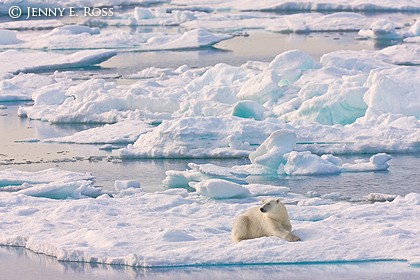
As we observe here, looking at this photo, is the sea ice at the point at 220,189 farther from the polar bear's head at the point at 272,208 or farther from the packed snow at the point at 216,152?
the polar bear's head at the point at 272,208

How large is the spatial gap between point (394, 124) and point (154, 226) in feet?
16.4

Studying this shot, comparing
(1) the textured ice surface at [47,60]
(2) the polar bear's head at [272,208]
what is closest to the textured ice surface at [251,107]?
(1) the textured ice surface at [47,60]

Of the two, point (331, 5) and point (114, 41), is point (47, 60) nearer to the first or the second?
point (114, 41)

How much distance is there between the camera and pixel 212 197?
8.70 m

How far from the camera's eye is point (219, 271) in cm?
631

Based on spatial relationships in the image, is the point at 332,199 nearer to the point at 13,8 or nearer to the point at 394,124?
the point at 394,124

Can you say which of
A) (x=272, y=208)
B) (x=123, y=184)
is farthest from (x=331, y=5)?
(x=272, y=208)

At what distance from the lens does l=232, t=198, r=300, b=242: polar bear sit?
6.56 meters

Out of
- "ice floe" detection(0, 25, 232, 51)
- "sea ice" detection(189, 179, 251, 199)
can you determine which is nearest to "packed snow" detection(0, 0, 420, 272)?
"sea ice" detection(189, 179, 251, 199)

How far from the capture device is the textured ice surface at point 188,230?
6.41 m

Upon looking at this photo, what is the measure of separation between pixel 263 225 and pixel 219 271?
1.72ft

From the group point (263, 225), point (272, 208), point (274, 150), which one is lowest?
point (274, 150)

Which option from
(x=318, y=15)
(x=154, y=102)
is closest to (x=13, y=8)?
(x=318, y=15)

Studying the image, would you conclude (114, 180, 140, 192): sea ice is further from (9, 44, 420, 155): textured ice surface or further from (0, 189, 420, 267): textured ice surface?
(9, 44, 420, 155): textured ice surface
